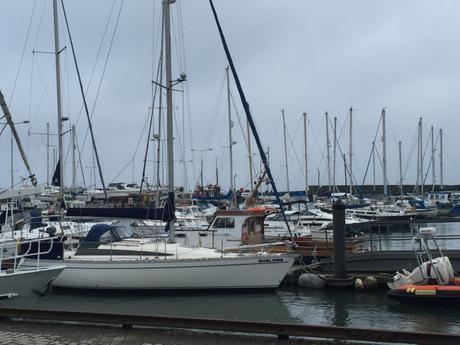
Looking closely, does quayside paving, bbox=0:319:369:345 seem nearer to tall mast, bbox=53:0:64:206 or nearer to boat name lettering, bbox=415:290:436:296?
boat name lettering, bbox=415:290:436:296

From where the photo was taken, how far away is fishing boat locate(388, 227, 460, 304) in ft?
46.0

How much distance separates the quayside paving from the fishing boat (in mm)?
6546

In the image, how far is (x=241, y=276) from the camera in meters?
17.1

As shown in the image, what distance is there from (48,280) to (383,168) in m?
56.1

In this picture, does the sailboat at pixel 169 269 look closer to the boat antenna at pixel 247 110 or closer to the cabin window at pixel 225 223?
the boat antenna at pixel 247 110

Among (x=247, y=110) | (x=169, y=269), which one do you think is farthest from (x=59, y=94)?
(x=169, y=269)

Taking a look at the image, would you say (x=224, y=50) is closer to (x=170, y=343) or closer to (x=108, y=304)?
(x=108, y=304)

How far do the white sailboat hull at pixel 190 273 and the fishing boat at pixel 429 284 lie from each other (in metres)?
3.85

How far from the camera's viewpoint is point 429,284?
1452 centimetres

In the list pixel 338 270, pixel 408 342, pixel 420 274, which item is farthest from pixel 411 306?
pixel 408 342

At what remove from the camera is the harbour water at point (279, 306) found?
45.1ft

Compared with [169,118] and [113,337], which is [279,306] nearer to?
[169,118]

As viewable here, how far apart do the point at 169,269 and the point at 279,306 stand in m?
3.67

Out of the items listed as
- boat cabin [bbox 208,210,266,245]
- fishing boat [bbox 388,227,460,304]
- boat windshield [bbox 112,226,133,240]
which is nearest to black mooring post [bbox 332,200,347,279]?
fishing boat [bbox 388,227,460,304]
